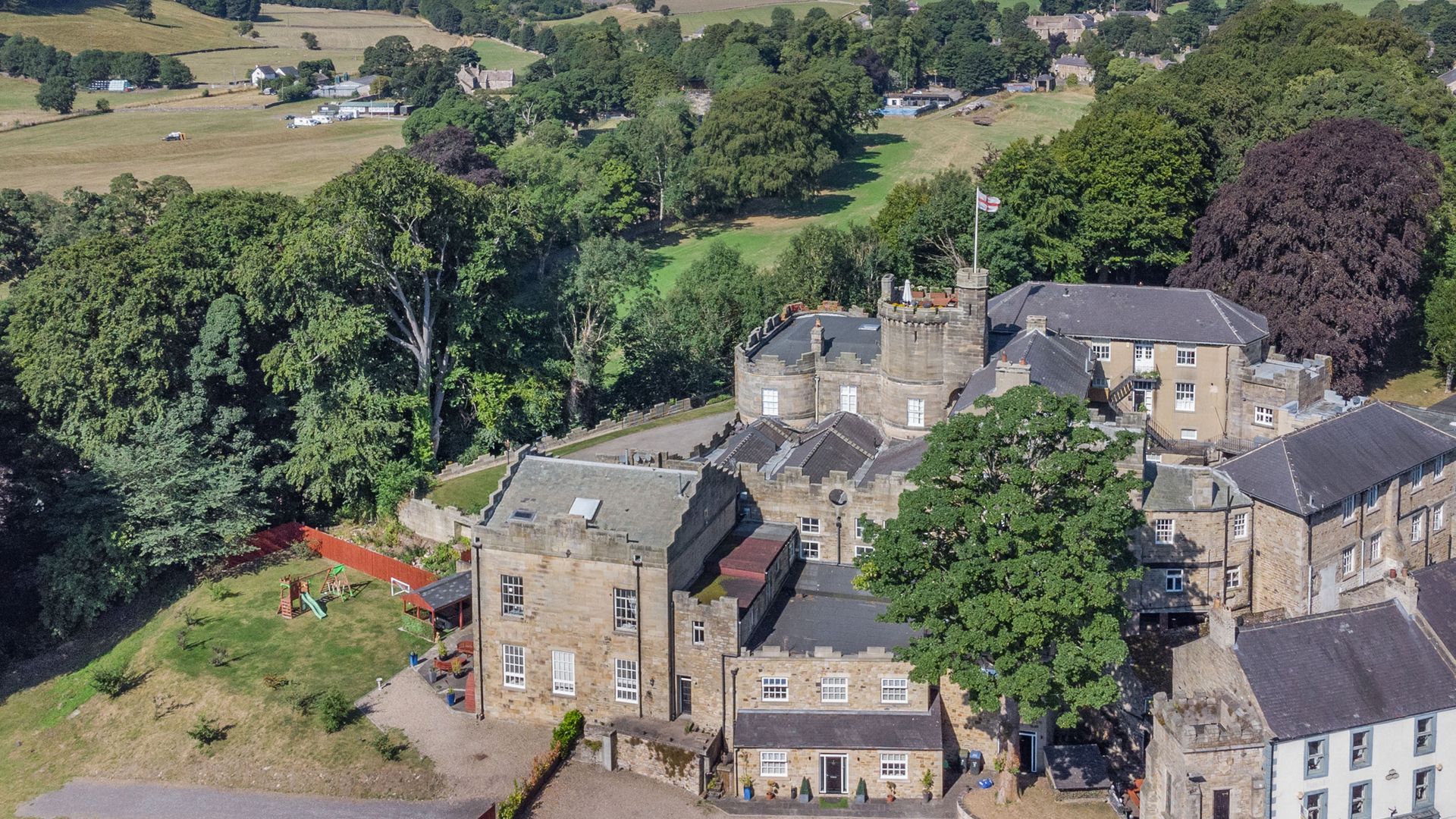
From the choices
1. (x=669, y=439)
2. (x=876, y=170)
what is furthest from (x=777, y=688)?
(x=876, y=170)

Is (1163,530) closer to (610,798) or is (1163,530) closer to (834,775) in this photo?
(834,775)

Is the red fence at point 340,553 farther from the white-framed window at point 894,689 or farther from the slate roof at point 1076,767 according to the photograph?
the slate roof at point 1076,767

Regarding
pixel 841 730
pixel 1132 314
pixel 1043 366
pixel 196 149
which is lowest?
pixel 841 730

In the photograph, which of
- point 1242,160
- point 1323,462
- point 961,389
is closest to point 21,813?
point 961,389

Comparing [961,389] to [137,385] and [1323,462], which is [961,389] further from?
[137,385]

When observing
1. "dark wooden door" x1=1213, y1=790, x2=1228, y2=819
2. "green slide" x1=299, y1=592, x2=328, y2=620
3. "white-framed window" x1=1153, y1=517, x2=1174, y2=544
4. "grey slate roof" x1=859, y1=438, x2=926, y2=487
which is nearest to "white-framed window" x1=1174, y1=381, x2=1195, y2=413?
"grey slate roof" x1=859, y1=438, x2=926, y2=487

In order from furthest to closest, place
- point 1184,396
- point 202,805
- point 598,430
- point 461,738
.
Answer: point 598,430 → point 1184,396 → point 461,738 → point 202,805
